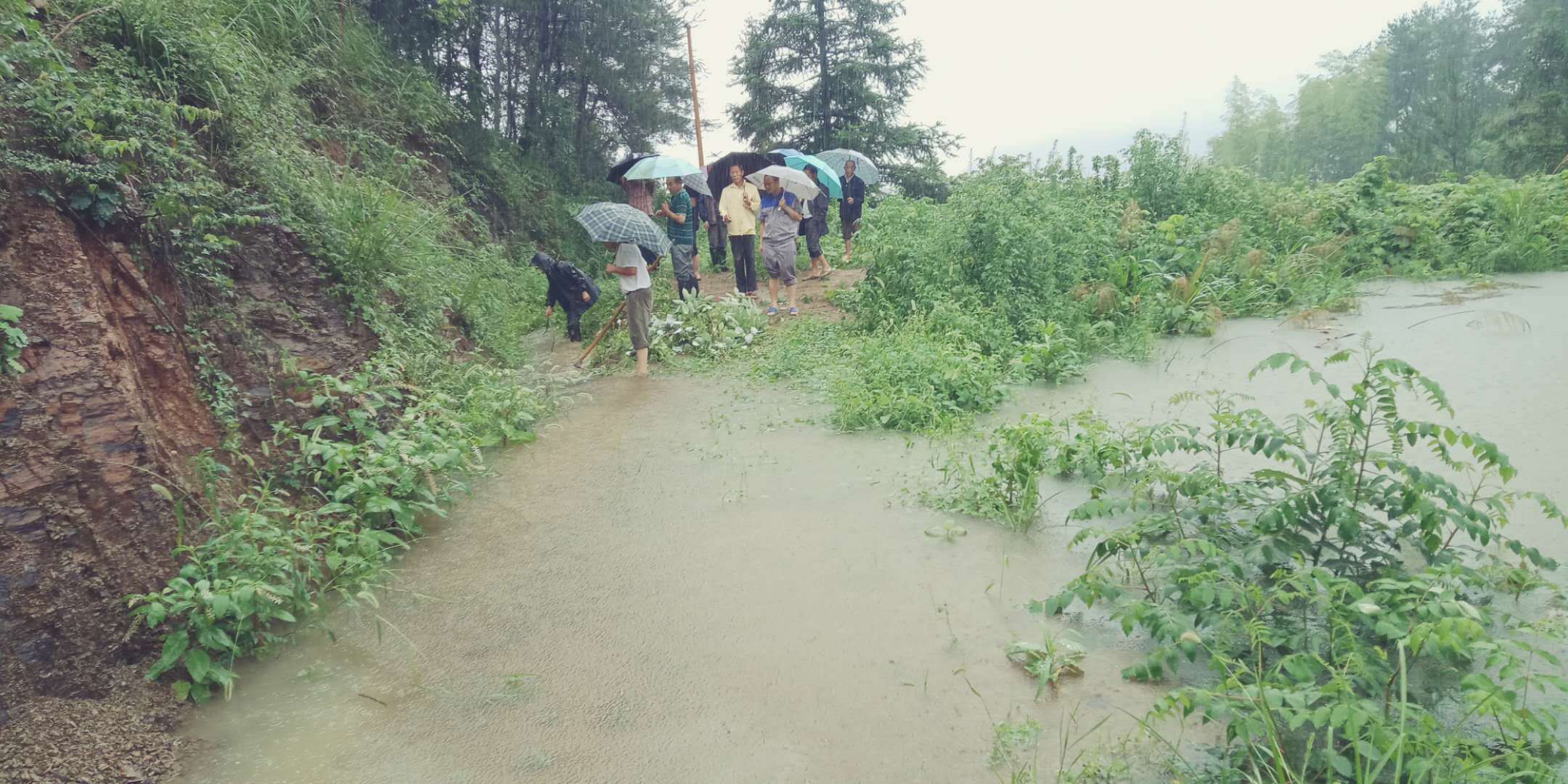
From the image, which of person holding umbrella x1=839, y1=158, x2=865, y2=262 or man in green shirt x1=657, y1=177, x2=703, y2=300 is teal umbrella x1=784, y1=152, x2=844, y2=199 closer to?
person holding umbrella x1=839, y1=158, x2=865, y2=262

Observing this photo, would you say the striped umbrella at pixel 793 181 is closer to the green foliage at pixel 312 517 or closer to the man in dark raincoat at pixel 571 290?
the man in dark raincoat at pixel 571 290

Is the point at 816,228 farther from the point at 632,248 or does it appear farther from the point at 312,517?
the point at 312,517

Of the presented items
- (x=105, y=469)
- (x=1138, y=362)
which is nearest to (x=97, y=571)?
(x=105, y=469)

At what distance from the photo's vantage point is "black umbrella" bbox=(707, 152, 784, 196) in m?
17.2

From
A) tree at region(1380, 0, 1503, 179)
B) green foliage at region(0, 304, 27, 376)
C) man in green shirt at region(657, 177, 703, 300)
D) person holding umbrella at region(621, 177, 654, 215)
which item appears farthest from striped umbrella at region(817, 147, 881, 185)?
tree at region(1380, 0, 1503, 179)

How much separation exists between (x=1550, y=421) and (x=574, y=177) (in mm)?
17713

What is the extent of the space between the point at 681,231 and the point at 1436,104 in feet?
137

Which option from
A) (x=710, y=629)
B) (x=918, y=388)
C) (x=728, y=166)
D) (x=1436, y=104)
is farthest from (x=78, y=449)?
(x=1436, y=104)

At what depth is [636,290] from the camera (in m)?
8.30

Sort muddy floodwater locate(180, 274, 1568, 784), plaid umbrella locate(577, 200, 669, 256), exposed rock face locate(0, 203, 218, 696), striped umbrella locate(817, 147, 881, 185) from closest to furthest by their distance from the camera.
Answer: muddy floodwater locate(180, 274, 1568, 784) < exposed rock face locate(0, 203, 218, 696) < plaid umbrella locate(577, 200, 669, 256) < striped umbrella locate(817, 147, 881, 185)

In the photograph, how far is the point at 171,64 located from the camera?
568cm

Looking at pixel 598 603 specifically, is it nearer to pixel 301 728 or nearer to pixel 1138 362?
pixel 301 728

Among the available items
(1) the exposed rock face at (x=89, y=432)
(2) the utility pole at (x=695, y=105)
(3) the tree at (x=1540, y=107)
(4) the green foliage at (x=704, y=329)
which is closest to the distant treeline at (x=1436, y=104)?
(3) the tree at (x=1540, y=107)

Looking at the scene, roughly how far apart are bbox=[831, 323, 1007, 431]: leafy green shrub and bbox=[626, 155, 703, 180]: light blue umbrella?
13.4 feet
